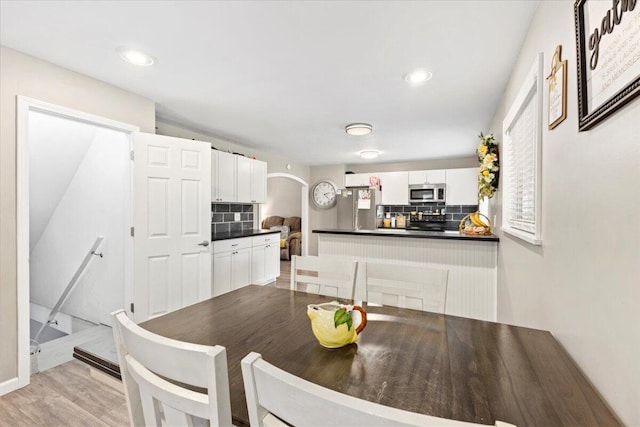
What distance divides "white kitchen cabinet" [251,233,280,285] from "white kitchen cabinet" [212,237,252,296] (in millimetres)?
135

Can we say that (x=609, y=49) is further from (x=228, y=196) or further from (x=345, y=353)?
(x=228, y=196)

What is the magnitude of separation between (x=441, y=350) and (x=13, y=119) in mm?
2912

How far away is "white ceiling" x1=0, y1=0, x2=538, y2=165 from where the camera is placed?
1588 mm

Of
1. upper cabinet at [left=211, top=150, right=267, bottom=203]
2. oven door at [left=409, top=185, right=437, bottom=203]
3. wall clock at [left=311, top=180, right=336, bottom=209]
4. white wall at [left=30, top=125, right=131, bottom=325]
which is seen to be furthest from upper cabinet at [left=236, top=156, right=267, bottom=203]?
oven door at [left=409, top=185, right=437, bottom=203]

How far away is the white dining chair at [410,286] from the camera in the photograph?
1547mm

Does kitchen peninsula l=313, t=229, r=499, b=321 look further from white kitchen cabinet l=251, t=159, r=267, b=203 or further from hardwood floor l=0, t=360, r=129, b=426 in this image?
hardwood floor l=0, t=360, r=129, b=426

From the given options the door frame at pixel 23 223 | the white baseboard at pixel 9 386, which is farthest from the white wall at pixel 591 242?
the white baseboard at pixel 9 386

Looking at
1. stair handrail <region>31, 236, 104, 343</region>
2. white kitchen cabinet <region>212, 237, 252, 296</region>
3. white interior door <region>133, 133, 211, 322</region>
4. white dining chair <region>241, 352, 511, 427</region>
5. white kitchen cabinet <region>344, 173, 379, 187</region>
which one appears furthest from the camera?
white kitchen cabinet <region>344, 173, 379, 187</region>

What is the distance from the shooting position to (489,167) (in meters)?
2.60

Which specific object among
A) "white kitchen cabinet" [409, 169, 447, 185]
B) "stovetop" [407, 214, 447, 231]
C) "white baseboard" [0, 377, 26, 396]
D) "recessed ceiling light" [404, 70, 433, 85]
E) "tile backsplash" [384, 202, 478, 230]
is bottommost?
"white baseboard" [0, 377, 26, 396]

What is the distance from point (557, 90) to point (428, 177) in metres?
4.97

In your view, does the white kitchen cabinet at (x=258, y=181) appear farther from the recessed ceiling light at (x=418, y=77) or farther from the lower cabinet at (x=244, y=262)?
the recessed ceiling light at (x=418, y=77)

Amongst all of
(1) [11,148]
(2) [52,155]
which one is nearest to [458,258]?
(1) [11,148]

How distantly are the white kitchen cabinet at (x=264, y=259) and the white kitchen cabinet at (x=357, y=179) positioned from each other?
2298 mm
